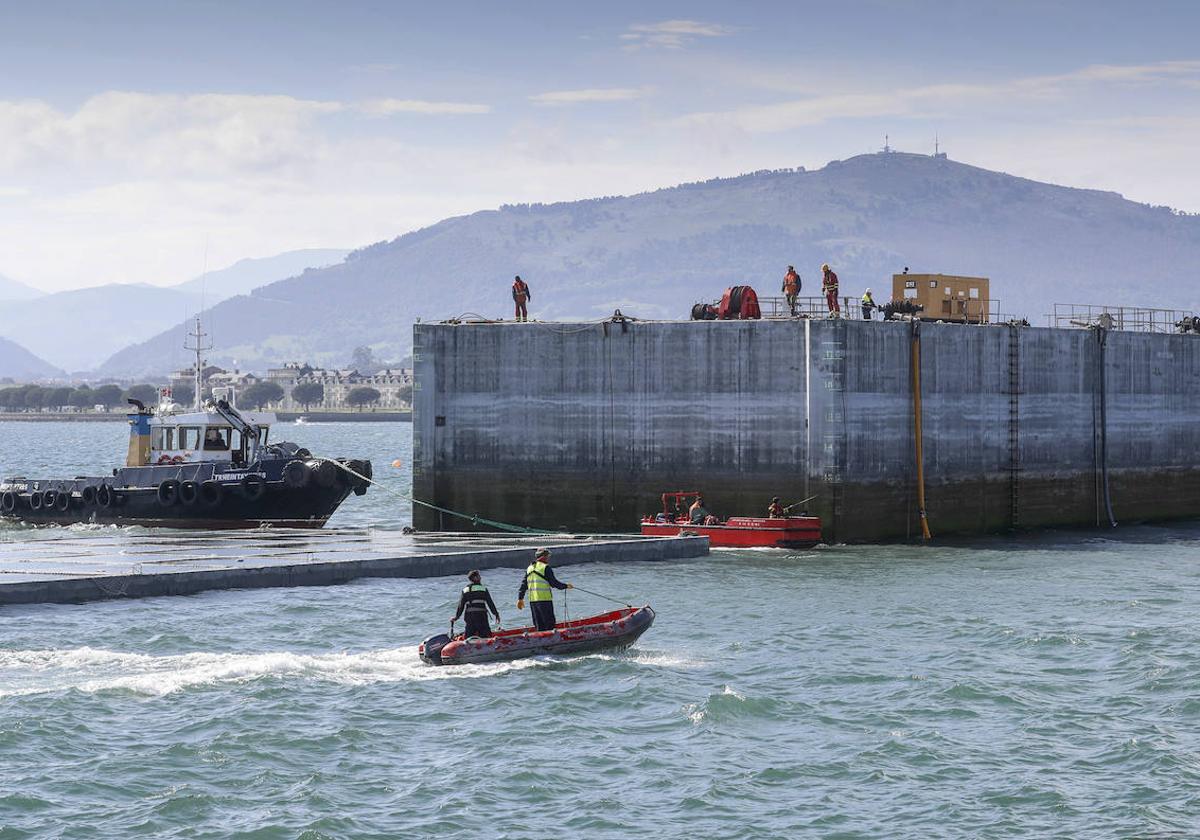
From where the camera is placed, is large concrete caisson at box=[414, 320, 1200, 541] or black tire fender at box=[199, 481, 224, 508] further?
black tire fender at box=[199, 481, 224, 508]

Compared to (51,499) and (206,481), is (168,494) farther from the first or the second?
(51,499)

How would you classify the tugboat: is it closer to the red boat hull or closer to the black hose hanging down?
the red boat hull

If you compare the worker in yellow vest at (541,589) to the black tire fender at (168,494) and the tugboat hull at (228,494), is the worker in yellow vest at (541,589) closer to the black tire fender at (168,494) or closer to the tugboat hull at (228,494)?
the tugboat hull at (228,494)

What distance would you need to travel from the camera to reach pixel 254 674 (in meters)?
26.7

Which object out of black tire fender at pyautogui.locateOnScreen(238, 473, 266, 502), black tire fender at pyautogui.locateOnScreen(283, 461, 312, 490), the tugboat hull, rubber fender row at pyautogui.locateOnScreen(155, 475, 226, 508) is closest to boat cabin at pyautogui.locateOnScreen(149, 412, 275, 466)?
the tugboat hull

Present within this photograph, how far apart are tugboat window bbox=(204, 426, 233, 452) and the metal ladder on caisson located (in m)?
25.0

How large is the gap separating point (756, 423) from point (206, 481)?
18.3 metres

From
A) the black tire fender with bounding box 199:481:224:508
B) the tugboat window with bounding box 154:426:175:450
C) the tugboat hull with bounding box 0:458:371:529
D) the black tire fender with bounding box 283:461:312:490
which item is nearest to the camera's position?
the black tire fender with bounding box 283:461:312:490

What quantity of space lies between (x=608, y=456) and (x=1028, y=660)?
1818cm

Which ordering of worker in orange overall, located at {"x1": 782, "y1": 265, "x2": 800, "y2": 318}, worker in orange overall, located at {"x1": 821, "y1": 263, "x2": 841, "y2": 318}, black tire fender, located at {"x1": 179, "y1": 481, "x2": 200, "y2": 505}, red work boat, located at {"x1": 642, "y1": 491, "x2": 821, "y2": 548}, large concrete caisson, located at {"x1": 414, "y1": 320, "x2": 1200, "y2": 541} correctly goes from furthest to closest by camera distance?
black tire fender, located at {"x1": 179, "y1": 481, "x2": 200, "y2": 505}
worker in orange overall, located at {"x1": 782, "y1": 265, "x2": 800, "y2": 318}
worker in orange overall, located at {"x1": 821, "y1": 263, "x2": 841, "y2": 318}
large concrete caisson, located at {"x1": 414, "y1": 320, "x2": 1200, "y2": 541}
red work boat, located at {"x1": 642, "y1": 491, "x2": 821, "y2": 548}

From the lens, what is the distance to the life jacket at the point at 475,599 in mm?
27328

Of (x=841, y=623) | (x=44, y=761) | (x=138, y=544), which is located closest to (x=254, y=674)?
(x=44, y=761)

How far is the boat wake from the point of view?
25812 millimetres

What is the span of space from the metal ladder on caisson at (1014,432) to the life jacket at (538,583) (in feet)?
78.0
